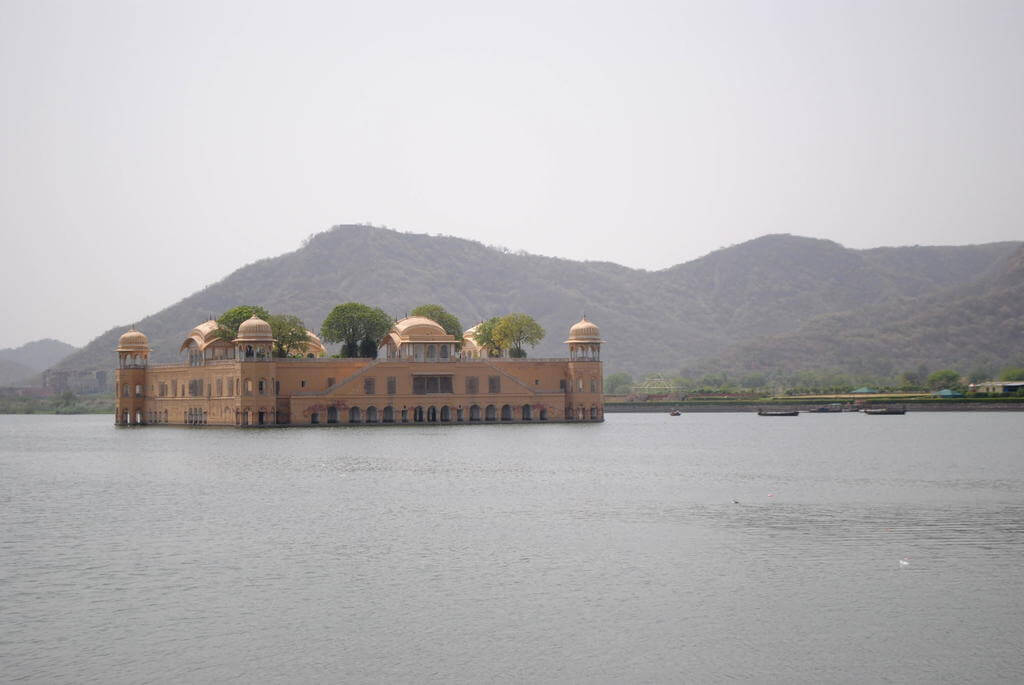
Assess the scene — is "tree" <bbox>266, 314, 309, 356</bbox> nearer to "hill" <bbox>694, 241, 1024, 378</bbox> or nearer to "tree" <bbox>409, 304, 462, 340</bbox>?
"tree" <bbox>409, 304, 462, 340</bbox>

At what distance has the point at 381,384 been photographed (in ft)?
284

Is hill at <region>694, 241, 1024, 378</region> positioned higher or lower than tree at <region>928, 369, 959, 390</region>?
higher

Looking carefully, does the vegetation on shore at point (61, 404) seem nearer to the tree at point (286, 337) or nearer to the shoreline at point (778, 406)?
the tree at point (286, 337)

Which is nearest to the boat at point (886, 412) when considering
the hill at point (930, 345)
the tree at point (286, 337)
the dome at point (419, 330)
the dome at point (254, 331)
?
the dome at point (419, 330)

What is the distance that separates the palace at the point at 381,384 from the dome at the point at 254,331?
0.23 ft

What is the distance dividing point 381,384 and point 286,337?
37.8 feet

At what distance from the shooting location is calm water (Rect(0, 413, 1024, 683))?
57.7ft

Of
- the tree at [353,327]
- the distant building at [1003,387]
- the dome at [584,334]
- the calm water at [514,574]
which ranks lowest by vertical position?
the calm water at [514,574]

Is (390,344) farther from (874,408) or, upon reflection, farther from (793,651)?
(793,651)

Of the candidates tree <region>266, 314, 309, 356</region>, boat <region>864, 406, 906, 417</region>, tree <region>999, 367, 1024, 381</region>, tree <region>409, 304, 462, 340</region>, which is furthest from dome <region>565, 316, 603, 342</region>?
tree <region>999, 367, 1024, 381</region>

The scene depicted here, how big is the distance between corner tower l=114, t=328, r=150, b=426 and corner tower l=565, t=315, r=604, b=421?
35970 millimetres

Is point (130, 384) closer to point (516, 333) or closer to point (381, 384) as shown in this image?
point (381, 384)

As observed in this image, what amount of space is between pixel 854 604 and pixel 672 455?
3651 centimetres

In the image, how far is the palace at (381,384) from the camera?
84.9m
